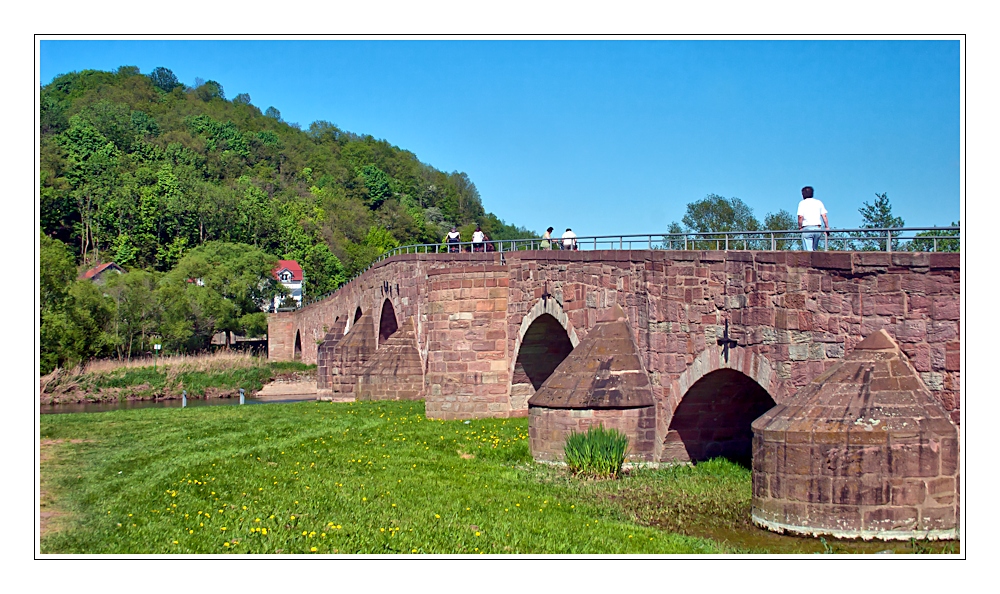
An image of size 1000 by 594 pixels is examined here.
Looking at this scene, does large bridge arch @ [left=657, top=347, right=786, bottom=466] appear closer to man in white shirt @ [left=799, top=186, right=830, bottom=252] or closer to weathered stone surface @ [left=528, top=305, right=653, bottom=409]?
weathered stone surface @ [left=528, top=305, right=653, bottom=409]

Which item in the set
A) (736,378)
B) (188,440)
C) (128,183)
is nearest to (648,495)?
(736,378)

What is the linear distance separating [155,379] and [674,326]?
33686 millimetres

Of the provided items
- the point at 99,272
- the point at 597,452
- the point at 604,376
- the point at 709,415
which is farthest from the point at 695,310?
the point at 99,272

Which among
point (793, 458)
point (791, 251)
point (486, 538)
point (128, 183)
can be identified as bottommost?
point (486, 538)

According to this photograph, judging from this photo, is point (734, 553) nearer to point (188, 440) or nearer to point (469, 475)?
point (469, 475)

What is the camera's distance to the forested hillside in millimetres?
79688

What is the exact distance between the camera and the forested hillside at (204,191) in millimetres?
79688

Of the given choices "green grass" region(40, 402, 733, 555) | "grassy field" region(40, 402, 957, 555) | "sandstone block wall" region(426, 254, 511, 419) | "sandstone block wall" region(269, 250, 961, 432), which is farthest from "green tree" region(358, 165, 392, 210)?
"grassy field" region(40, 402, 957, 555)

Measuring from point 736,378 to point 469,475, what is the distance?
4486 millimetres

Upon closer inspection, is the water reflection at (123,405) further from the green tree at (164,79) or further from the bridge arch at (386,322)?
the green tree at (164,79)

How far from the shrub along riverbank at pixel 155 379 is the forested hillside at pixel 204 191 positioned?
4.38ft

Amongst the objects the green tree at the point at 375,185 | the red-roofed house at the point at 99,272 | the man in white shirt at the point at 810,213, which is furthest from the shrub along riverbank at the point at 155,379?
the green tree at the point at 375,185

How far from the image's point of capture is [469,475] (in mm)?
18047

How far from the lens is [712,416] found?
18.3 metres
